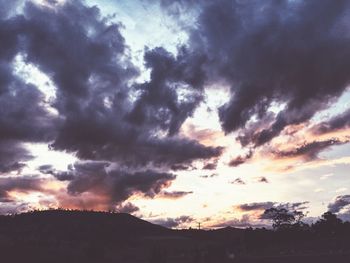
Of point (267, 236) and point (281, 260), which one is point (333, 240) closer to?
point (267, 236)

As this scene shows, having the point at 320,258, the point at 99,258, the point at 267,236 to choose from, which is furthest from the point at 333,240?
the point at 99,258

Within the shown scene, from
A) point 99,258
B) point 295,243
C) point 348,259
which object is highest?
point 295,243

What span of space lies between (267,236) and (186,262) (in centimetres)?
5847

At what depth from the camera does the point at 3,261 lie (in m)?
99.4

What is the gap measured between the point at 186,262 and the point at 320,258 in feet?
91.2

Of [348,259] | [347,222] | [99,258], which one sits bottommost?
[348,259]

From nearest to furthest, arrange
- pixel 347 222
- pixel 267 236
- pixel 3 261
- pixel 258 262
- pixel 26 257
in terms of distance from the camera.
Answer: pixel 258 262, pixel 3 261, pixel 26 257, pixel 267 236, pixel 347 222

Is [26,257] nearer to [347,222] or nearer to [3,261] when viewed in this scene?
[3,261]

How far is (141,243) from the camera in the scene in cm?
19288

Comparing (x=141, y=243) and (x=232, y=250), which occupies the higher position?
(x=141, y=243)

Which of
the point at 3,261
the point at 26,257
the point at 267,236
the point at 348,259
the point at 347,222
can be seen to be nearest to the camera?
the point at 348,259

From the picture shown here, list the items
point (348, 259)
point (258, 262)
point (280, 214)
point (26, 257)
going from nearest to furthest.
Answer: point (348, 259) < point (258, 262) < point (26, 257) < point (280, 214)

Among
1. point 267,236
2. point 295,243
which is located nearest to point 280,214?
point 267,236

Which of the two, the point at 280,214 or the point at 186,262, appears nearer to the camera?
the point at 186,262
